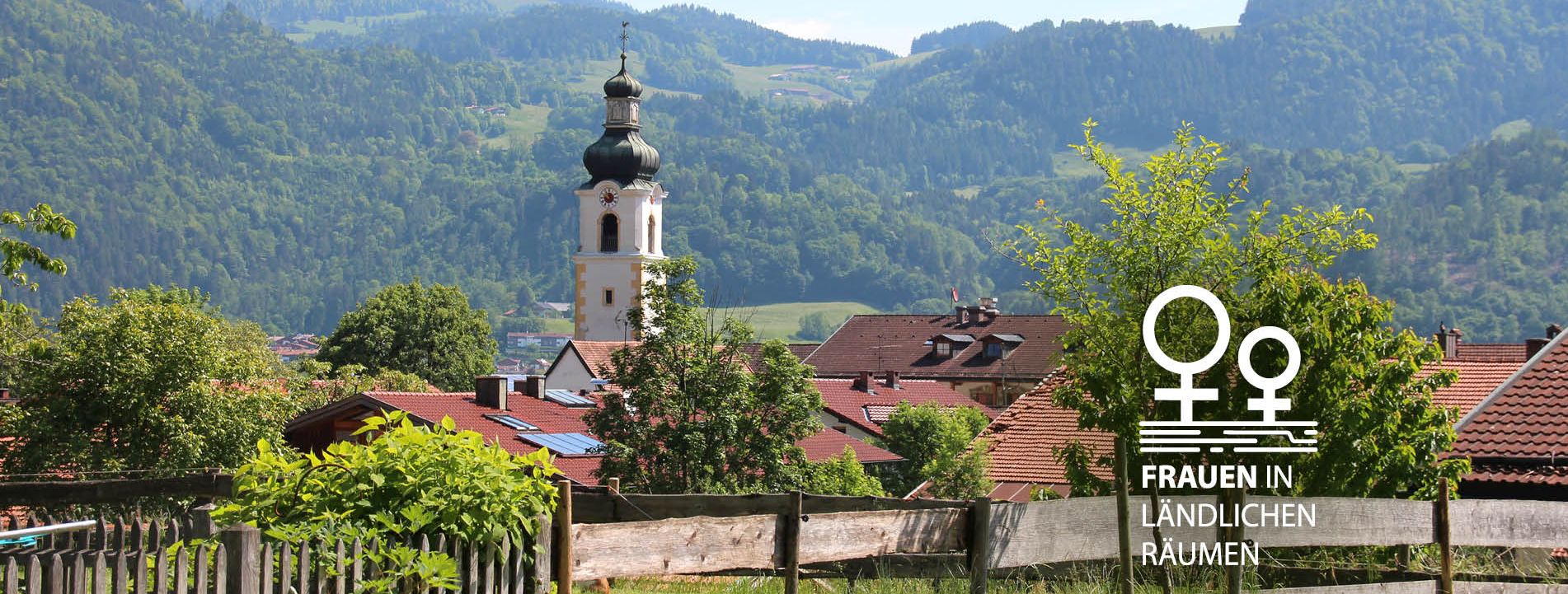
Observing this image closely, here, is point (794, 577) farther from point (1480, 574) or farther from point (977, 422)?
point (977, 422)

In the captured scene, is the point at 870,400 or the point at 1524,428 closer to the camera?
the point at 1524,428

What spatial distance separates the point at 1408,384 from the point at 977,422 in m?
65.6

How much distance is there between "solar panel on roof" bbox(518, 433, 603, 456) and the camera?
4531cm

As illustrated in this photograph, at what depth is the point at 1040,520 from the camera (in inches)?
374

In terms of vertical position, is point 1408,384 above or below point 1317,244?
below

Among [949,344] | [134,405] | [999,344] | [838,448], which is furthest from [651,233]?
[134,405]

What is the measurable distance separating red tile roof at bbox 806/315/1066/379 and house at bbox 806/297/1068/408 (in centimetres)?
5

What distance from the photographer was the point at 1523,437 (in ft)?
58.7

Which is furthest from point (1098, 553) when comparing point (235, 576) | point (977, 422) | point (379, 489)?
point (977, 422)

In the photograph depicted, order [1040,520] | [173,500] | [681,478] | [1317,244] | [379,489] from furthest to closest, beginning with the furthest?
[681,478]
[173,500]
[1317,244]
[1040,520]
[379,489]

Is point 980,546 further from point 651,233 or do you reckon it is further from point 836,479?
point 651,233

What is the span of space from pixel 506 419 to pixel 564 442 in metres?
4.20

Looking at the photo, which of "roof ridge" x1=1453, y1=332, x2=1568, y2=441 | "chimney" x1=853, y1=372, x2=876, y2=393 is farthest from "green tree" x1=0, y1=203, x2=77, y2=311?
"chimney" x1=853, y1=372, x2=876, y2=393

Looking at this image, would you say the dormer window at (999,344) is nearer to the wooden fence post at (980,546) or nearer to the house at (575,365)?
the house at (575,365)
